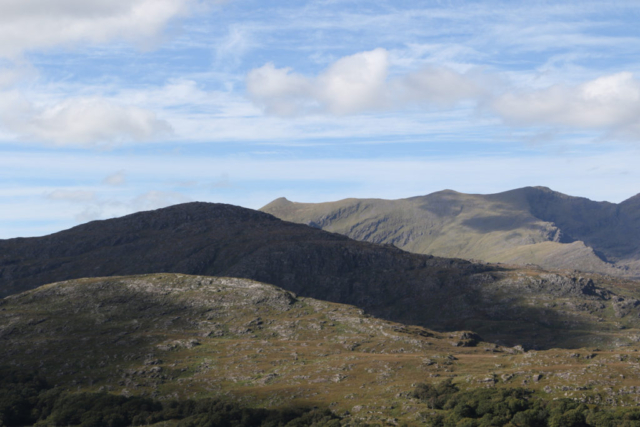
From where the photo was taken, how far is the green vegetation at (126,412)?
142 m

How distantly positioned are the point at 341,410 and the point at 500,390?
121 ft

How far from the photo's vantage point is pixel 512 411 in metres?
124

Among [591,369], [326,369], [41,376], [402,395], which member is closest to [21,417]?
[41,376]

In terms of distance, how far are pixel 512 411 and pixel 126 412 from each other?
311ft

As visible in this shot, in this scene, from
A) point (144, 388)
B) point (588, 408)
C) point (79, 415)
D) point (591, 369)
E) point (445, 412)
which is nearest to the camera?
point (588, 408)

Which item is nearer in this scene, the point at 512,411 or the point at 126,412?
the point at 512,411

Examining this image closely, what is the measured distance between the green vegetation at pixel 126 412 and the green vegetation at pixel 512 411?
932 inches

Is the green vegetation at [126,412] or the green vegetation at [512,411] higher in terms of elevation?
the green vegetation at [512,411]

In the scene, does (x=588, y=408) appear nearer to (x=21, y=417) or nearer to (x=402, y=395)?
(x=402, y=395)

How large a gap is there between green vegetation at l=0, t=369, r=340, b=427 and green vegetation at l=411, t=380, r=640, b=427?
23685 mm

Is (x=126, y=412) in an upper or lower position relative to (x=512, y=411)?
lower

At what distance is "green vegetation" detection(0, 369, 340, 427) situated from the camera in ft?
467

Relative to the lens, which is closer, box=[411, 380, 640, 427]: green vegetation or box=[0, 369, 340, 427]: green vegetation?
box=[411, 380, 640, 427]: green vegetation

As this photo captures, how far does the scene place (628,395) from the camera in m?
126
